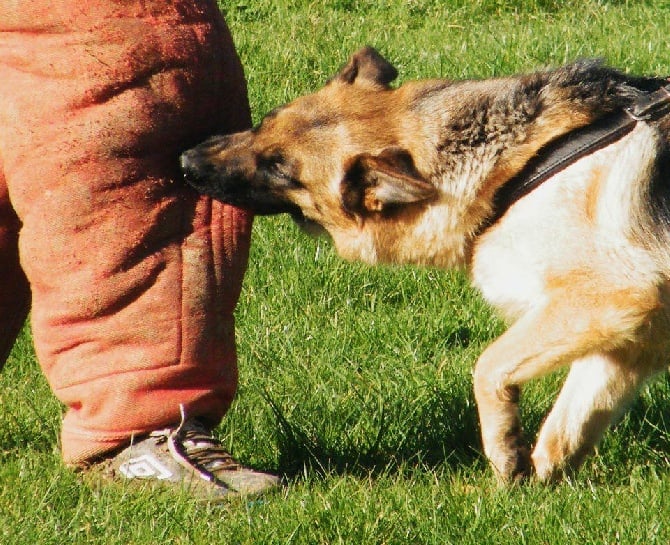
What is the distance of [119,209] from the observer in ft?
12.8

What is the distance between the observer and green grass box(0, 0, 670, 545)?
3.60 metres

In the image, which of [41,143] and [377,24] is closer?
[41,143]

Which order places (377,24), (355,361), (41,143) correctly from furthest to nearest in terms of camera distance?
(377,24), (355,361), (41,143)

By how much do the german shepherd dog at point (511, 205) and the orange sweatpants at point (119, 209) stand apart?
22 cm

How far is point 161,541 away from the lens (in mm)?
3543

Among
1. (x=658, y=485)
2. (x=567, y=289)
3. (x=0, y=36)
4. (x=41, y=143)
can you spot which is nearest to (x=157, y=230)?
(x=41, y=143)

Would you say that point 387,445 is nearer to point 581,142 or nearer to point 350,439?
point 350,439

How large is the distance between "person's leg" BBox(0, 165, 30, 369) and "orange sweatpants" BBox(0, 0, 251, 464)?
11 centimetres

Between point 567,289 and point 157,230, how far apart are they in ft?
4.79

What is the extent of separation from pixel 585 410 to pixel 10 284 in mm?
2311

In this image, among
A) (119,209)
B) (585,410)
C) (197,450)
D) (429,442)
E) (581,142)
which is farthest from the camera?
(429,442)

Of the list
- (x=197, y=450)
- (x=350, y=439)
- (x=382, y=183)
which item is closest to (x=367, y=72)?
(x=382, y=183)

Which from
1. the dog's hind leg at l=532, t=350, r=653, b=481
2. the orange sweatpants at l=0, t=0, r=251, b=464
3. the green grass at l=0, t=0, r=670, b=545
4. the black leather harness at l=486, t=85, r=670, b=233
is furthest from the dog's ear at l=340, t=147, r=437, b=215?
the dog's hind leg at l=532, t=350, r=653, b=481

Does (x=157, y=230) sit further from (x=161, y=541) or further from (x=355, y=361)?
(x=355, y=361)
